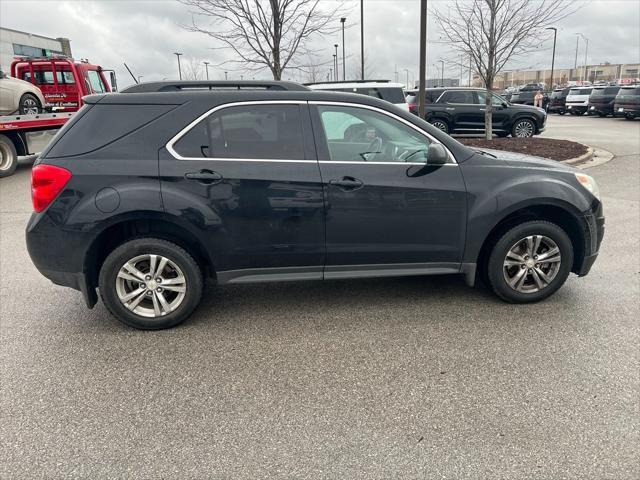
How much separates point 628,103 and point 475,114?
13.1 meters

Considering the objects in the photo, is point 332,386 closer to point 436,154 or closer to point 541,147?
point 436,154

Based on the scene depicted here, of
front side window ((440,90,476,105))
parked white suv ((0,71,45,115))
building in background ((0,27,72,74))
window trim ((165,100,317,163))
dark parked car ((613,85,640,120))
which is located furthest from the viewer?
building in background ((0,27,72,74))

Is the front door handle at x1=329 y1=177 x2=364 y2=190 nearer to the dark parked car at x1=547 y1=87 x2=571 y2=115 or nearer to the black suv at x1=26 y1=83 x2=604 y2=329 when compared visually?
the black suv at x1=26 y1=83 x2=604 y2=329

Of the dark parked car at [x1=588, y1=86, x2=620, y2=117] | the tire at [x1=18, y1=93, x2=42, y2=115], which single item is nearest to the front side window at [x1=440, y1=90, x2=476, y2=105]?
the tire at [x1=18, y1=93, x2=42, y2=115]

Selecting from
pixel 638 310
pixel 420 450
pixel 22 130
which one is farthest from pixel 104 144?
pixel 22 130

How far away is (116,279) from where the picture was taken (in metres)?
3.55

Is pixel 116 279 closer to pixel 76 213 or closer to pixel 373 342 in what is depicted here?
pixel 76 213

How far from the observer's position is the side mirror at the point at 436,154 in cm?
364

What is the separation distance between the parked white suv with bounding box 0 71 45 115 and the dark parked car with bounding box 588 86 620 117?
1136 inches

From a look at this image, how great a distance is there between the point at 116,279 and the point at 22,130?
10129 mm

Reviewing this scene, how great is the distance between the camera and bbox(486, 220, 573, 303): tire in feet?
12.8

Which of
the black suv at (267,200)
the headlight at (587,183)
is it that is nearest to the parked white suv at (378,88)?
the headlight at (587,183)

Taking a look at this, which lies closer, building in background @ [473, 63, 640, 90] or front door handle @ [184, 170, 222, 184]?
front door handle @ [184, 170, 222, 184]

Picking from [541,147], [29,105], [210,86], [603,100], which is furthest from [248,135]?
[603,100]
